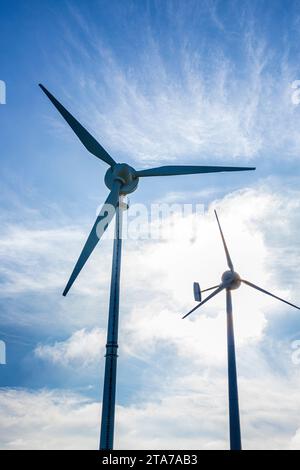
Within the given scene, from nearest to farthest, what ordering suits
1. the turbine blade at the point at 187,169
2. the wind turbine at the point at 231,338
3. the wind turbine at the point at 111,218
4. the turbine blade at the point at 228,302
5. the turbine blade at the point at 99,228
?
1. the wind turbine at the point at 111,218
2. the turbine blade at the point at 99,228
3. the wind turbine at the point at 231,338
4. the turbine blade at the point at 187,169
5. the turbine blade at the point at 228,302

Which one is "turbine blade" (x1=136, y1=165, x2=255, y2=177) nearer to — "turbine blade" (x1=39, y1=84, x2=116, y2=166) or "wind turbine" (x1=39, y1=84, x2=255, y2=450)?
"wind turbine" (x1=39, y1=84, x2=255, y2=450)

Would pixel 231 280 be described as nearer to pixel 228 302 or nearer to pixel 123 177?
pixel 228 302

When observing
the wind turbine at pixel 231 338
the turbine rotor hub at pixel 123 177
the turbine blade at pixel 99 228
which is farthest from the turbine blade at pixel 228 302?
the turbine blade at pixel 99 228

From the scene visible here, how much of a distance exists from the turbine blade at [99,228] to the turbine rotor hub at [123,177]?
48cm

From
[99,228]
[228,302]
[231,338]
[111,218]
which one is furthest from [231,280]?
[99,228]

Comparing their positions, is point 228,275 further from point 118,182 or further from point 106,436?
point 106,436

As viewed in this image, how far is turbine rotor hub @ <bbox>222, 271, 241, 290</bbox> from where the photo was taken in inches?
1580

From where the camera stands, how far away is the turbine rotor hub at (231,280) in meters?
40.1

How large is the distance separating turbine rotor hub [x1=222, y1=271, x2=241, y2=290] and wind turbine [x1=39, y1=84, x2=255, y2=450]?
11.1 m

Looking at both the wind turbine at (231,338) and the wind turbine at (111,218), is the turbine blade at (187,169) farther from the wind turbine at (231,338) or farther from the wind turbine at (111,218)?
the wind turbine at (231,338)

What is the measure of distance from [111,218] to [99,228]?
56.5 inches
